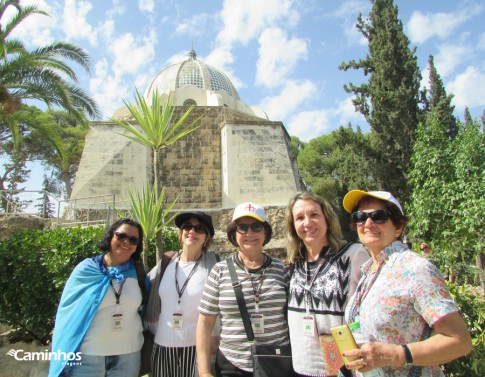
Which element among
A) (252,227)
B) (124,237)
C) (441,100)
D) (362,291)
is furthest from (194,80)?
(362,291)

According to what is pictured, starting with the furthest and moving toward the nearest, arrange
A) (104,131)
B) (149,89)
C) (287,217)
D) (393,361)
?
1. (149,89)
2. (104,131)
3. (287,217)
4. (393,361)

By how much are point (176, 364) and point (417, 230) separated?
7.70 metres

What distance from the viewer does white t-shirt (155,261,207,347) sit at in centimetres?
212

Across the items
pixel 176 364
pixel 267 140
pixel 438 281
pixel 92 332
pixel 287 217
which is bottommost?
pixel 176 364

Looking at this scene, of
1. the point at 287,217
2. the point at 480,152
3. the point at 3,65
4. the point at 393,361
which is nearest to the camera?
the point at 393,361

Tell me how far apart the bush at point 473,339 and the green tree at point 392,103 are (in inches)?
370

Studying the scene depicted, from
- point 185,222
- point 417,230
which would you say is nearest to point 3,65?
point 185,222

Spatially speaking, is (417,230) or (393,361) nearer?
(393,361)

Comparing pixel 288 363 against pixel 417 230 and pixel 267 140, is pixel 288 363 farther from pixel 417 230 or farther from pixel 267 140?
pixel 267 140

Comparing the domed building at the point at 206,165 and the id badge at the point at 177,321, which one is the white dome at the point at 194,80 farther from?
the id badge at the point at 177,321

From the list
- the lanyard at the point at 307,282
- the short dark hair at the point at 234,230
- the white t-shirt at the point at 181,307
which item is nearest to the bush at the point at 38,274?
the white t-shirt at the point at 181,307

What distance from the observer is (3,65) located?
6879 millimetres

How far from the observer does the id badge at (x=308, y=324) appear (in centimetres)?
166

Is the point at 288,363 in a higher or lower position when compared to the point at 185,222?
lower
